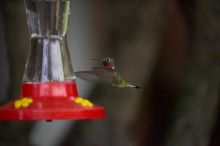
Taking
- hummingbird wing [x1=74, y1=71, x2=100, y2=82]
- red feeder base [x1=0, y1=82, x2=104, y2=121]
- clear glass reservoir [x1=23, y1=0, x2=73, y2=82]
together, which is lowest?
hummingbird wing [x1=74, y1=71, x2=100, y2=82]

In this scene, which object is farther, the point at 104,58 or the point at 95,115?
the point at 104,58

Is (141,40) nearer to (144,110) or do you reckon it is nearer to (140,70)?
(140,70)

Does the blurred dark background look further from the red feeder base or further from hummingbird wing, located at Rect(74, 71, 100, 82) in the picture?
the red feeder base

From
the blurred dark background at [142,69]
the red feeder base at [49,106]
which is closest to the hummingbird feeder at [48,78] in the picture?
the red feeder base at [49,106]

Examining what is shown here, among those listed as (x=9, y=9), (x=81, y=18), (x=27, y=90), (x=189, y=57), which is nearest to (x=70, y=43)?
(x=81, y=18)

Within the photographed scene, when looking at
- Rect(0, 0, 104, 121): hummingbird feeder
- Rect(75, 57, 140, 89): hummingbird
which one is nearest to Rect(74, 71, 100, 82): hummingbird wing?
Rect(75, 57, 140, 89): hummingbird

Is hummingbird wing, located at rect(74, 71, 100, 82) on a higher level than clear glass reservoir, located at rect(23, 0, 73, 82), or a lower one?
lower

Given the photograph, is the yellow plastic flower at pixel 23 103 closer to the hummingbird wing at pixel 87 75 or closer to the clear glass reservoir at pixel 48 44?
the clear glass reservoir at pixel 48 44

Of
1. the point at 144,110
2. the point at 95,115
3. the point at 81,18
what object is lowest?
the point at 144,110
